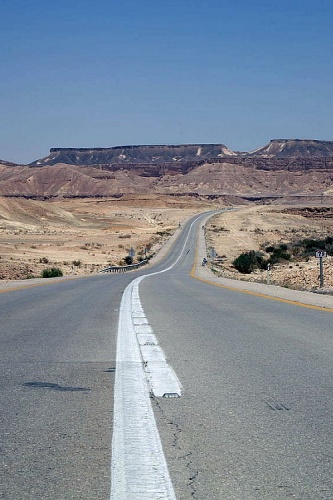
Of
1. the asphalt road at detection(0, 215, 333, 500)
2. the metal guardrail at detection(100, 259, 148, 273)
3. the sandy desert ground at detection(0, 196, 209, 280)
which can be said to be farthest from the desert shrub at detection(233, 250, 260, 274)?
the asphalt road at detection(0, 215, 333, 500)

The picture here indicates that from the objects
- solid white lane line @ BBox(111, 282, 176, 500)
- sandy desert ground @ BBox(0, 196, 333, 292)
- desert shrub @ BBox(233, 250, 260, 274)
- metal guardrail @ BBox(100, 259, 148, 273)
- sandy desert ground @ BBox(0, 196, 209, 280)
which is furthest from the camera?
sandy desert ground @ BBox(0, 196, 209, 280)

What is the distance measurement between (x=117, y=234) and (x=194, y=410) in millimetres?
101050

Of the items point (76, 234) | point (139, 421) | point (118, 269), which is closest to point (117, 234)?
point (76, 234)

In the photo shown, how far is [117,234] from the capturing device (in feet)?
351

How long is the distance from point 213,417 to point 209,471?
1.36 m

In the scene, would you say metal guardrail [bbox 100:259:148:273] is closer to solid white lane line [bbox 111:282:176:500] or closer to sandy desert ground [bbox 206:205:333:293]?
sandy desert ground [bbox 206:205:333:293]

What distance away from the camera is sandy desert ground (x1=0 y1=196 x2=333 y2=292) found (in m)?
57.2

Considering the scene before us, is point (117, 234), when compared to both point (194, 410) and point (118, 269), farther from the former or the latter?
point (194, 410)

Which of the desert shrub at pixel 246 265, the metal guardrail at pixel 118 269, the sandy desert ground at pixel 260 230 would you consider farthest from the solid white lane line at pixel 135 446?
the desert shrub at pixel 246 265

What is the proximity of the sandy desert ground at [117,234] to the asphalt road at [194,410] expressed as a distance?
2088 cm

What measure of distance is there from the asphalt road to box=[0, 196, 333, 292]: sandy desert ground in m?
20.9

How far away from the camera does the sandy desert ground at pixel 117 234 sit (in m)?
57.2

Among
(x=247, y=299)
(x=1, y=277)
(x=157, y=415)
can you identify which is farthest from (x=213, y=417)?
(x=1, y=277)

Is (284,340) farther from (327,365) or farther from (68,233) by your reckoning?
(68,233)
